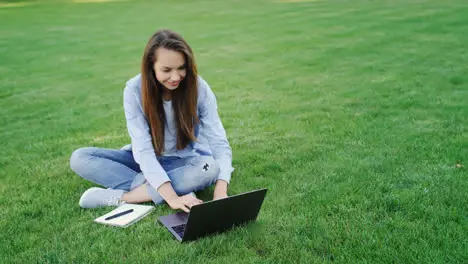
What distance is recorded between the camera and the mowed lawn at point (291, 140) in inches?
128

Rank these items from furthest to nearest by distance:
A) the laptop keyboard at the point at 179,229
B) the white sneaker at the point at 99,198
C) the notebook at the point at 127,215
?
the white sneaker at the point at 99,198 → the notebook at the point at 127,215 → the laptop keyboard at the point at 179,229

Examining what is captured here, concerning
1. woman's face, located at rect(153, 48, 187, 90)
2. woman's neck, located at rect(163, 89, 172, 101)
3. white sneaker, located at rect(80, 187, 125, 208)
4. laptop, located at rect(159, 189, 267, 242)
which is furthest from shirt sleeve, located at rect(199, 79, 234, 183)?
white sneaker, located at rect(80, 187, 125, 208)

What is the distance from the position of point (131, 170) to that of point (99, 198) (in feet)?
1.32

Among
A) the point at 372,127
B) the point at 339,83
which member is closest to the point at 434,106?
the point at 372,127

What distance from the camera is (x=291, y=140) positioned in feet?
18.0

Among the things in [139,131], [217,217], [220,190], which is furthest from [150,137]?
[217,217]

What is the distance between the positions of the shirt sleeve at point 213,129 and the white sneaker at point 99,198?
2.69 ft

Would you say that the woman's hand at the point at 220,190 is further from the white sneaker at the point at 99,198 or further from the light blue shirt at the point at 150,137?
the white sneaker at the point at 99,198

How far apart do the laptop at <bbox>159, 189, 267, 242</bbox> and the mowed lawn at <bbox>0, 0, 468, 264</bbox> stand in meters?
0.07

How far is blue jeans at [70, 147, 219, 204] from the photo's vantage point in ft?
13.0

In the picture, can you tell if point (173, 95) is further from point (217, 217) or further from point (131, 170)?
point (217, 217)

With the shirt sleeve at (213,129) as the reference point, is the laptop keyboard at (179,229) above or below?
below

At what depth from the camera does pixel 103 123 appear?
6578 mm

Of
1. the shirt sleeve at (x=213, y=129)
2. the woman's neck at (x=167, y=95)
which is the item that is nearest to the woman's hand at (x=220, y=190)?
the shirt sleeve at (x=213, y=129)
